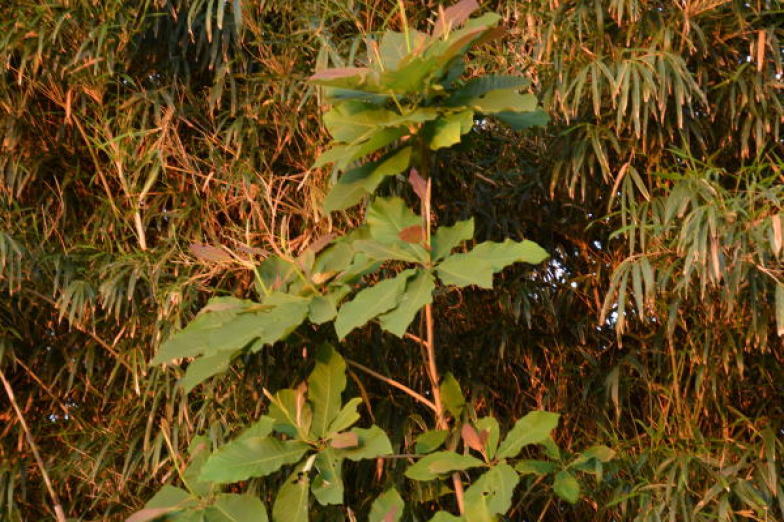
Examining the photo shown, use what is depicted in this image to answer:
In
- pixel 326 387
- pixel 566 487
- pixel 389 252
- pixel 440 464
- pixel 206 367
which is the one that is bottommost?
pixel 566 487

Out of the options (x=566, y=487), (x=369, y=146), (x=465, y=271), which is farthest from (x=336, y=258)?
(x=566, y=487)

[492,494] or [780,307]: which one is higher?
[780,307]

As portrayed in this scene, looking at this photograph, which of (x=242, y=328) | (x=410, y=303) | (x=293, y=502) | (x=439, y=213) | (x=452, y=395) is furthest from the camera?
(x=439, y=213)

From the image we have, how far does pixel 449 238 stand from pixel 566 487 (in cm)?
61

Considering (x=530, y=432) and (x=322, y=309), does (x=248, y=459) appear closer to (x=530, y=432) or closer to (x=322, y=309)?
(x=322, y=309)

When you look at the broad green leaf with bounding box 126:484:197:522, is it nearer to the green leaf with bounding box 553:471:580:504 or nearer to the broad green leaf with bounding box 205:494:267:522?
the broad green leaf with bounding box 205:494:267:522

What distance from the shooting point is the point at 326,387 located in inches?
93.0

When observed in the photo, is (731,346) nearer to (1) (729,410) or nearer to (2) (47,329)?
(1) (729,410)

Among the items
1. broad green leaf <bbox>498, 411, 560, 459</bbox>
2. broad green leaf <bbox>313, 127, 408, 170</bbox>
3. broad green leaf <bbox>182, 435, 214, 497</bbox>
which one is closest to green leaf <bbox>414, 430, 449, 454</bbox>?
broad green leaf <bbox>498, 411, 560, 459</bbox>

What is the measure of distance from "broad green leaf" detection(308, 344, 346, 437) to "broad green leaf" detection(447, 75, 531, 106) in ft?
2.01

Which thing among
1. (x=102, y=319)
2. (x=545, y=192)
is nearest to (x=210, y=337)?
(x=102, y=319)

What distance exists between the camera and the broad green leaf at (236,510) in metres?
2.32

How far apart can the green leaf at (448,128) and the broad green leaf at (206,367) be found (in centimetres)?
63

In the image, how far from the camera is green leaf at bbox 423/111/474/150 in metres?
2.17
